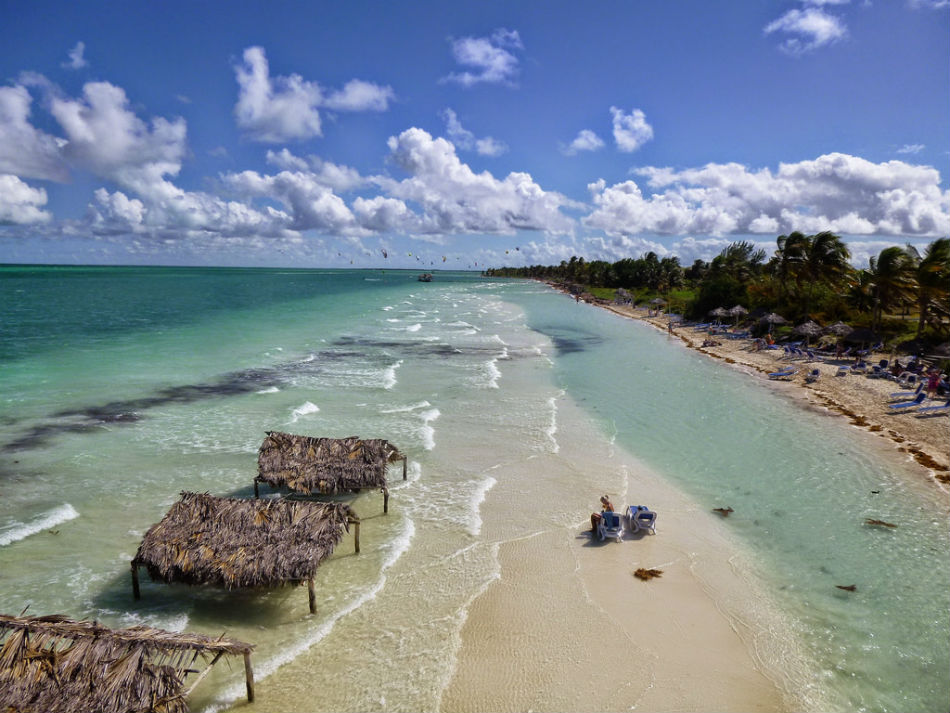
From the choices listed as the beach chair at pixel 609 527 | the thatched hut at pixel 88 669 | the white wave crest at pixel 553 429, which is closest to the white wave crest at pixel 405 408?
the white wave crest at pixel 553 429

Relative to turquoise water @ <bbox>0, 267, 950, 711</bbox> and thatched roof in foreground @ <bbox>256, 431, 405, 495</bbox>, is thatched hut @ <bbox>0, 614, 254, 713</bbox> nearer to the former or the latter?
turquoise water @ <bbox>0, 267, 950, 711</bbox>

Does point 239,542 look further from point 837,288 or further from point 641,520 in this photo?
point 837,288

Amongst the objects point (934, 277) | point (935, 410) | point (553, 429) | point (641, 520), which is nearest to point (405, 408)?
point (553, 429)

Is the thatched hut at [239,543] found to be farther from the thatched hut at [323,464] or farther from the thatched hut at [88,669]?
the thatched hut at [323,464]

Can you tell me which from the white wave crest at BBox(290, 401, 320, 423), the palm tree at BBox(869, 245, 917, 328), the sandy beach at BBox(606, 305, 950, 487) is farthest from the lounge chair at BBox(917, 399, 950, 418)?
the white wave crest at BBox(290, 401, 320, 423)

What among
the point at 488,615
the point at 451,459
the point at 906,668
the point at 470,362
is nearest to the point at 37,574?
the point at 488,615

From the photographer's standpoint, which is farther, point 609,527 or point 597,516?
point 597,516
